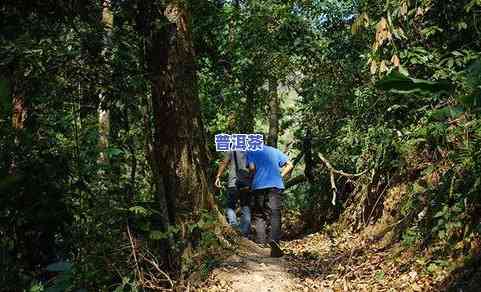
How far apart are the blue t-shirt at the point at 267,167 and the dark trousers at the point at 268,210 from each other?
0.09 m

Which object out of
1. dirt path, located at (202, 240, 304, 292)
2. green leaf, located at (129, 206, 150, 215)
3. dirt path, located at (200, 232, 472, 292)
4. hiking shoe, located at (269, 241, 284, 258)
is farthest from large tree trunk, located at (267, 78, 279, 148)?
green leaf, located at (129, 206, 150, 215)

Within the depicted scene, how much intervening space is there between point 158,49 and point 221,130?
619 cm

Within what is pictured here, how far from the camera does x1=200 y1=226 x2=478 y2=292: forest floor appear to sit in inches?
234

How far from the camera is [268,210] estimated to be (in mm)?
8695

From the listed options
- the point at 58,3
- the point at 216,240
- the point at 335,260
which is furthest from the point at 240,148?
the point at 58,3

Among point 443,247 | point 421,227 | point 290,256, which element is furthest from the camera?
point 290,256

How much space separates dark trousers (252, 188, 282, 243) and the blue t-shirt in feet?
0.28

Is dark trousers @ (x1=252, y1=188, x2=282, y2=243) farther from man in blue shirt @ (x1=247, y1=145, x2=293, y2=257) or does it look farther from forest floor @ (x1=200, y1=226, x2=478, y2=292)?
forest floor @ (x1=200, y1=226, x2=478, y2=292)

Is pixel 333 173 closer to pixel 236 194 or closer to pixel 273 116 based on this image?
pixel 236 194

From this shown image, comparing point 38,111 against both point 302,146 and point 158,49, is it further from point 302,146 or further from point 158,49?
point 302,146

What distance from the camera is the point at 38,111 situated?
7219 millimetres

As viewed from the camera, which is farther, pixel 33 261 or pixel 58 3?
pixel 33 261

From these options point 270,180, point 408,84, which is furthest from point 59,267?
point 408,84

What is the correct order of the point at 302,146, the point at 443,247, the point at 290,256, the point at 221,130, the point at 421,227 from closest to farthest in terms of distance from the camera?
the point at 443,247, the point at 421,227, the point at 290,256, the point at 302,146, the point at 221,130
